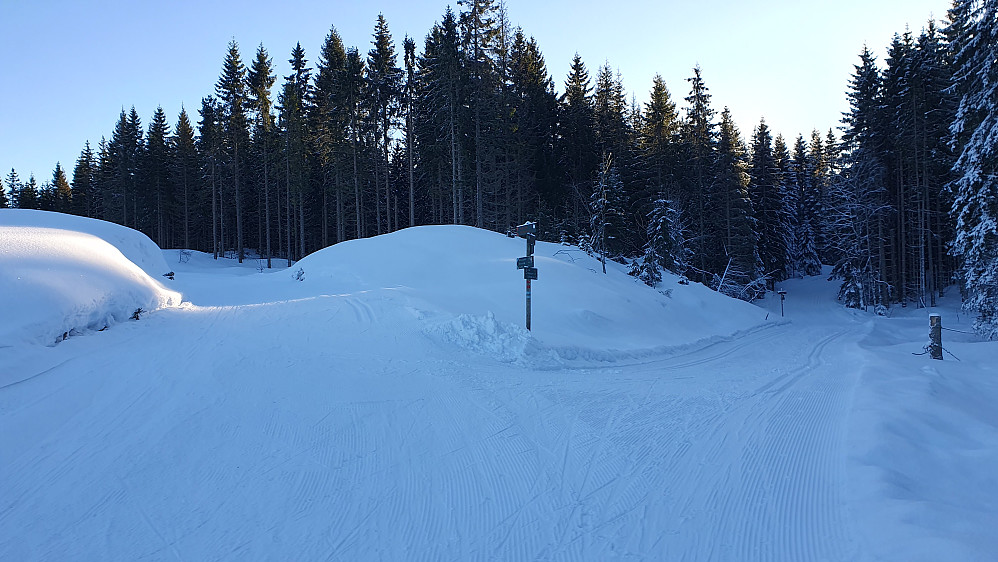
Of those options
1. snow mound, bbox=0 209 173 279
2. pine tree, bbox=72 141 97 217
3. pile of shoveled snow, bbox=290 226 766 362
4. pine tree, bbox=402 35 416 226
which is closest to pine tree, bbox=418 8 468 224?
pine tree, bbox=402 35 416 226

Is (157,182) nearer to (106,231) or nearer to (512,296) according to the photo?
(106,231)

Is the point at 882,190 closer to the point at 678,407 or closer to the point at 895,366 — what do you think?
the point at 895,366

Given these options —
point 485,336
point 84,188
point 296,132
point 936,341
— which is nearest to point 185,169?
point 296,132

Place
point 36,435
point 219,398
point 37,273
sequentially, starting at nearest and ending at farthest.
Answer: point 36,435
point 219,398
point 37,273

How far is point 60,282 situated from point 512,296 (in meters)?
10.6

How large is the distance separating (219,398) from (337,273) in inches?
524

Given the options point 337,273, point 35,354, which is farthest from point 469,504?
point 337,273

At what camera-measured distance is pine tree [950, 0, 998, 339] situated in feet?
53.0

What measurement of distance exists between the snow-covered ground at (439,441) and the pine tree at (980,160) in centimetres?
771

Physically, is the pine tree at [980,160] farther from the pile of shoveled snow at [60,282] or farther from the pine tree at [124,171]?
the pine tree at [124,171]

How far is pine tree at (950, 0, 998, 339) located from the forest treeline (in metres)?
0.13

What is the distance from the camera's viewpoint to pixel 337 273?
1916 centimetres

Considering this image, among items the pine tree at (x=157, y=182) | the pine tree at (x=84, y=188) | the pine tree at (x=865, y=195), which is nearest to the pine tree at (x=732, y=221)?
the pine tree at (x=865, y=195)

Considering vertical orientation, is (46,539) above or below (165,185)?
below
